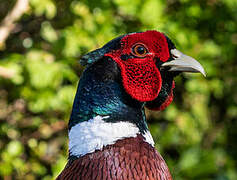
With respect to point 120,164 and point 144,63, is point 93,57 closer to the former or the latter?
point 144,63

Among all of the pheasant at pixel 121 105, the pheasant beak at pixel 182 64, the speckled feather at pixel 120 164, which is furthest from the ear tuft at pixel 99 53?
the speckled feather at pixel 120 164

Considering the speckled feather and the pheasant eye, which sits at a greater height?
the pheasant eye

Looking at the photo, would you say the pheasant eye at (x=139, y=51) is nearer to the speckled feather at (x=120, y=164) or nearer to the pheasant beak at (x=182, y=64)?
the pheasant beak at (x=182, y=64)

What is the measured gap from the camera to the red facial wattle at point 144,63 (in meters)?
1.54

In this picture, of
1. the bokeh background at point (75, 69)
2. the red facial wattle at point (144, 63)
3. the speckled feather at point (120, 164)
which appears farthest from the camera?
the bokeh background at point (75, 69)

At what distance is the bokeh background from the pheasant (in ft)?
4.87

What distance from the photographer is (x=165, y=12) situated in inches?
145

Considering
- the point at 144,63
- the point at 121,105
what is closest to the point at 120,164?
the point at 121,105

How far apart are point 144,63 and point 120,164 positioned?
0.37 m

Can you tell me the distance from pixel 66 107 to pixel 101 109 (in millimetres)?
1982

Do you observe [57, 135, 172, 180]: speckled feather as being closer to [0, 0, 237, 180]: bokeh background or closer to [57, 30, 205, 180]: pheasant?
[57, 30, 205, 180]: pheasant

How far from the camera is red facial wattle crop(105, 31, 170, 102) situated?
1.54m

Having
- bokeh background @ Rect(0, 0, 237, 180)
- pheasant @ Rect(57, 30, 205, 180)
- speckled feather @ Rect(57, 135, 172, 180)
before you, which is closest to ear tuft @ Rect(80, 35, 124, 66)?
pheasant @ Rect(57, 30, 205, 180)

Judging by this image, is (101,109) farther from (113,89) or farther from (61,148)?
(61,148)
